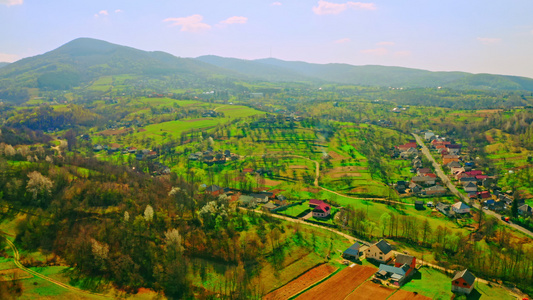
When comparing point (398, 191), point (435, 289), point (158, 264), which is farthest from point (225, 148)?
point (435, 289)

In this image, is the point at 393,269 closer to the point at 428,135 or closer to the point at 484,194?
the point at 484,194

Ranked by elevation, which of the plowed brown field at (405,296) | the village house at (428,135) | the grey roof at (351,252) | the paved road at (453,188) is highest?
the village house at (428,135)

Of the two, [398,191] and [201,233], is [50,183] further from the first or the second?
[398,191]

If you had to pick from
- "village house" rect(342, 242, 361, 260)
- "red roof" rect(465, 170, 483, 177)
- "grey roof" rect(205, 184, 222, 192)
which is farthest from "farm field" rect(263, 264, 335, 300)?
"red roof" rect(465, 170, 483, 177)

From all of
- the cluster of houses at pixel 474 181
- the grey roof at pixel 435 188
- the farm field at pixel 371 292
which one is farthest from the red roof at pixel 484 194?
the farm field at pixel 371 292

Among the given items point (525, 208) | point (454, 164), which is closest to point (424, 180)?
point (454, 164)

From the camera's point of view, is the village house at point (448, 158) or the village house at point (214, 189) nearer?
the village house at point (214, 189)

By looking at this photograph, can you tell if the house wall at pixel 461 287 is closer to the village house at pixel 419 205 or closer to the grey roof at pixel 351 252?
the grey roof at pixel 351 252
